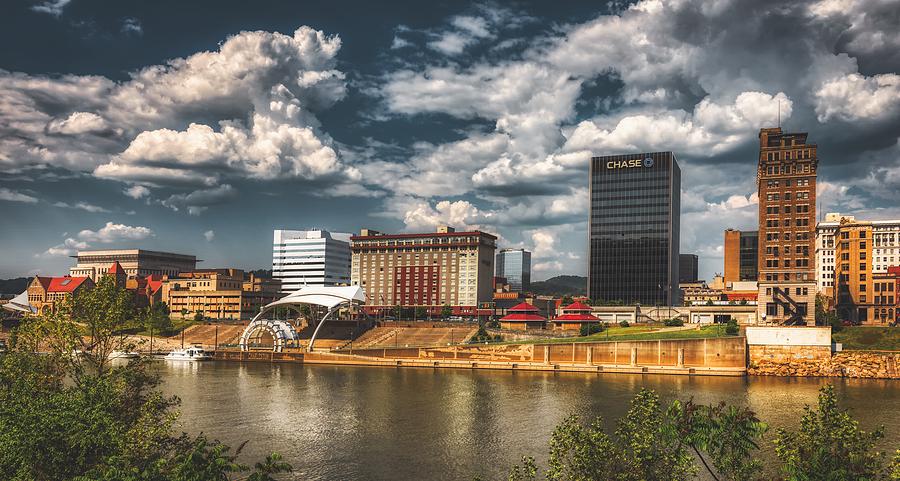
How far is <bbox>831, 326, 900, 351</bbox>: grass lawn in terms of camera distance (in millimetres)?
120438

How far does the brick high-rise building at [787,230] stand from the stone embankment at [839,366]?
1546 cm

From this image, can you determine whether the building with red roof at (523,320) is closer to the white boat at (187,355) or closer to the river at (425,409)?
the river at (425,409)

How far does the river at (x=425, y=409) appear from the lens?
57.4 metres

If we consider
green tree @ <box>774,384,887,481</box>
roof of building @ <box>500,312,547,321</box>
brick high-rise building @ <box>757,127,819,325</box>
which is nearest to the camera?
green tree @ <box>774,384,887,481</box>

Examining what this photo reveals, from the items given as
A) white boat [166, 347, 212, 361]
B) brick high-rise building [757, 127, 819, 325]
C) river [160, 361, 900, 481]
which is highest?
brick high-rise building [757, 127, 819, 325]

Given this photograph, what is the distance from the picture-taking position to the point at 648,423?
1162 inches

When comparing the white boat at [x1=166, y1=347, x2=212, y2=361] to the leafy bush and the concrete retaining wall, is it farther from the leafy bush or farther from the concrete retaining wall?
the leafy bush

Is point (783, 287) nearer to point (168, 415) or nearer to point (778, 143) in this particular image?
point (778, 143)

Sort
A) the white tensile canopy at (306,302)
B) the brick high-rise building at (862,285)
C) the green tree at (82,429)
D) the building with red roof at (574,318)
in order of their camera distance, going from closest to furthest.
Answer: the green tree at (82,429) → the brick high-rise building at (862,285) → the white tensile canopy at (306,302) → the building with red roof at (574,318)

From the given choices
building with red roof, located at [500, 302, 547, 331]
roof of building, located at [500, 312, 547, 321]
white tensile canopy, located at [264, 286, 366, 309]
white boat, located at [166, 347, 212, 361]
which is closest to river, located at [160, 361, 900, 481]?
white boat, located at [166, 347, 212, 361]

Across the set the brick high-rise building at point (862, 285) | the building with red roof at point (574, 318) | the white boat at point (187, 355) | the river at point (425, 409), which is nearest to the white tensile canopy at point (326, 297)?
the white boat at point (187, 355)

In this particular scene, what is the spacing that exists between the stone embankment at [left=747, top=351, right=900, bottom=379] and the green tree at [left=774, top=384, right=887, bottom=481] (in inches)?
3852

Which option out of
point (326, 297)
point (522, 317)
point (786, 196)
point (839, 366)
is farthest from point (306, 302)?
point (839, 366)

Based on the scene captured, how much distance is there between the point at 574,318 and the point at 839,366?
61.0m
